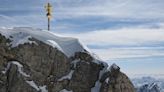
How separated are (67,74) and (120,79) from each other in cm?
1177

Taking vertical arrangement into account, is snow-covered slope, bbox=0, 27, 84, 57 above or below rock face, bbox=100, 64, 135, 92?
above

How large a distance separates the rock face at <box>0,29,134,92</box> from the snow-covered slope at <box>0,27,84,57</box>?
89 centimetres

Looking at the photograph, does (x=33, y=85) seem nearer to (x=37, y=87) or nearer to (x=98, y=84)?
(x=37, y=87)

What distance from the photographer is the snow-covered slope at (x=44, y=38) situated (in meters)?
88.6

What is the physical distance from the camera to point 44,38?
90.5 metres

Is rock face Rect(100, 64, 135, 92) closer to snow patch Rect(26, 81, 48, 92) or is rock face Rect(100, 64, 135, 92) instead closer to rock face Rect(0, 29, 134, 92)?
rock face Rect(0, 29, 134, 92)

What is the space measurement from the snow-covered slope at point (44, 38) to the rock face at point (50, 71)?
89 centimetres

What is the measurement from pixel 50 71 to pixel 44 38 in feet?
26.3

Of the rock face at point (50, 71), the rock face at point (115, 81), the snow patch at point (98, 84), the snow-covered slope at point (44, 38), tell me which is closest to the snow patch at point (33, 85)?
the rock face at point (50, 71)

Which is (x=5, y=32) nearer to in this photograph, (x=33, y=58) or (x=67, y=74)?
(x=33, y=58)

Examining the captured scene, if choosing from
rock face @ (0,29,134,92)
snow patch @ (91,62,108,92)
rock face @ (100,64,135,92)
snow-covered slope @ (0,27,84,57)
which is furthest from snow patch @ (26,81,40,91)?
rock face @ (100,64,135,92)

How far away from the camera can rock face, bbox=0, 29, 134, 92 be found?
82688 millimetres

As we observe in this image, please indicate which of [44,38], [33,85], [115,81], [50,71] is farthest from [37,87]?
[115,81]

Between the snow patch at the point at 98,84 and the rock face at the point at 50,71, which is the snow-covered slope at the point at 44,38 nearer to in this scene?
the rock face at the point at 50,71
